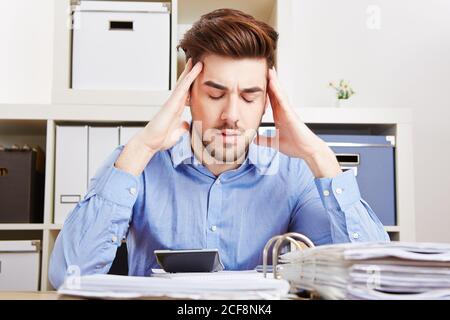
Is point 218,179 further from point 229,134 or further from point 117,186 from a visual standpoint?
point 117,186

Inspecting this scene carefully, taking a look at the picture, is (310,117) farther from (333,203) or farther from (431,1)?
(333,203)

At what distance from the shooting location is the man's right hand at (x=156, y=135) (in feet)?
2.86

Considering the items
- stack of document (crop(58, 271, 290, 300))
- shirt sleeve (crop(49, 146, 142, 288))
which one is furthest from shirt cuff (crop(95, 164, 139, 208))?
stack of document (crop(58, 271, 290, 300))

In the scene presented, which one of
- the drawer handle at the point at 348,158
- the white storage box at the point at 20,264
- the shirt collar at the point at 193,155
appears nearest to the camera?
the shirt collar at the point at 193,155

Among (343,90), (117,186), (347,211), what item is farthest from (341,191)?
(343,90)

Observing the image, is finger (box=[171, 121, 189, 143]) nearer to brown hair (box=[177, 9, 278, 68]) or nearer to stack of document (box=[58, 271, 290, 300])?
brown hair (box=[177, 9, 278, 68])

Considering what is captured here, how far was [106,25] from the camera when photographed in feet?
4.36

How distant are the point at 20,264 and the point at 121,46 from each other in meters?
0.53

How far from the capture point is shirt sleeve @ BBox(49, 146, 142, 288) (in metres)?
0.84


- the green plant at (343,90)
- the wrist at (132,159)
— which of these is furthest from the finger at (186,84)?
the green plant at (343,90)

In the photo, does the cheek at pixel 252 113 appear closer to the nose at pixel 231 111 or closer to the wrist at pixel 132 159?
the nose at pixel 231 111

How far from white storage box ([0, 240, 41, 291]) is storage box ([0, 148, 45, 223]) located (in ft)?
0.17

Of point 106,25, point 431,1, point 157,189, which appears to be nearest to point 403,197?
point 431,1

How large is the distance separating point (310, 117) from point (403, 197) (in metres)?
0.27
